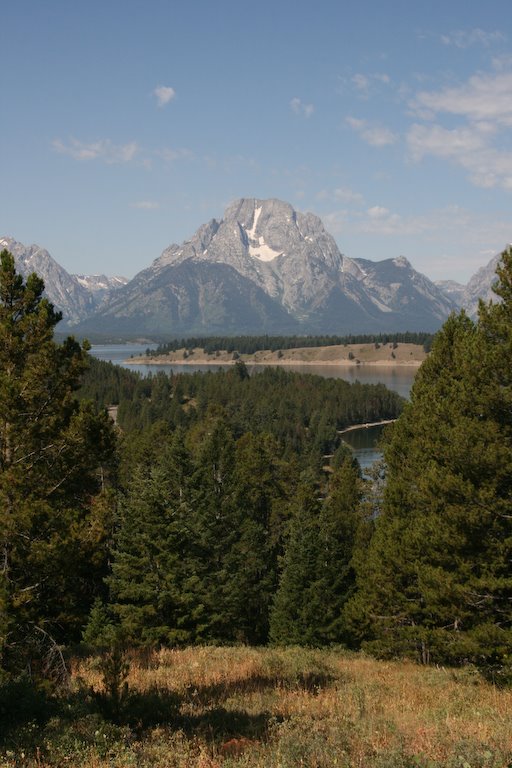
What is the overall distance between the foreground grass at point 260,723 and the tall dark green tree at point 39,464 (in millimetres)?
2480

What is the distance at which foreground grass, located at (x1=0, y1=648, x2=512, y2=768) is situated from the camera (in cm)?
838

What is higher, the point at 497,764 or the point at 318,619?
the point at 497,764

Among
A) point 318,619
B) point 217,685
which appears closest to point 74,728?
point 217,685

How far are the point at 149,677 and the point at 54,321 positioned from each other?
10.4m

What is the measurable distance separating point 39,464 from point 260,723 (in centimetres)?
932

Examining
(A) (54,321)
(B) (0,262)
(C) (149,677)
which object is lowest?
(C) (149,677)

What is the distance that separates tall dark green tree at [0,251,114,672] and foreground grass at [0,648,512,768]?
2480mm

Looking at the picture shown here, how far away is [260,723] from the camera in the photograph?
1082cm

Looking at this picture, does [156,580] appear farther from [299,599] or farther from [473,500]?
[473,500]

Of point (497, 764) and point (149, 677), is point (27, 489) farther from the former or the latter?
point (497, 764)

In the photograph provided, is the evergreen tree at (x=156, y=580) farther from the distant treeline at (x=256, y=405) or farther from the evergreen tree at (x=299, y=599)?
the distant treeline at (x=256, y=405)

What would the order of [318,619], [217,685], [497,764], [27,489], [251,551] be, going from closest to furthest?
[497,764] → [217,685] → [27,489] → [318,619] → [251,551]

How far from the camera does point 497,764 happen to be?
25.1ft

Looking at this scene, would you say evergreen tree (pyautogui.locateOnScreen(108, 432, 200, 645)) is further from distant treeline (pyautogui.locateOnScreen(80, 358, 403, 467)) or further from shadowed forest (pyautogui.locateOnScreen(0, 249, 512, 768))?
distant treeline (pyautogui.locateOnScreen(80, 358, 403, 467))
